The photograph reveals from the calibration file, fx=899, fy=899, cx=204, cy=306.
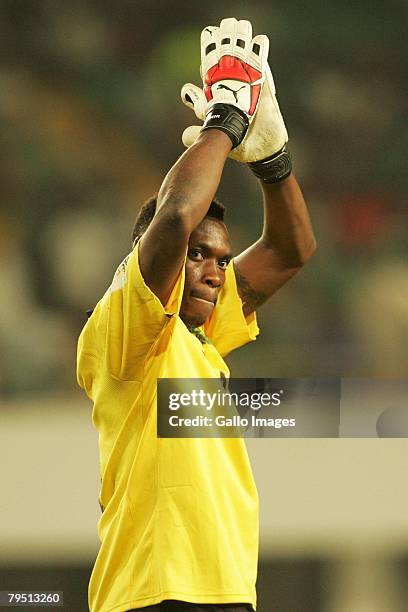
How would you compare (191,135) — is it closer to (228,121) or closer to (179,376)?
(228,121)

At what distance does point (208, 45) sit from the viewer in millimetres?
1104

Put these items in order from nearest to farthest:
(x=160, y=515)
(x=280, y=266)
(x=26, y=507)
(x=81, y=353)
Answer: (x=160, y=515) < (x=81, y=353) < (x=280, y=266) < (x=26, y=507)

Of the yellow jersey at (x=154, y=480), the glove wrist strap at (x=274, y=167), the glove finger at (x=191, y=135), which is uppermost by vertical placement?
the glove finger at (x=191, y=135)

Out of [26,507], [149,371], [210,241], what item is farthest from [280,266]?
[26,507]

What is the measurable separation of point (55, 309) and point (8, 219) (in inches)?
6.2

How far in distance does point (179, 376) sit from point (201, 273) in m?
0.13

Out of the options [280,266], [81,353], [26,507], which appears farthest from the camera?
[26,507]

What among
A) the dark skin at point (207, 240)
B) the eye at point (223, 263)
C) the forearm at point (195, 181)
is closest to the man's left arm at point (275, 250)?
the dark skin at point (207, 240)

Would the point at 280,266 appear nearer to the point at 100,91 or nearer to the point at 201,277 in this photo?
the point at 201,277

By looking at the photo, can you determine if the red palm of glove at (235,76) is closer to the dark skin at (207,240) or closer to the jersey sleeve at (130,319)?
the dark skin at (207,240)

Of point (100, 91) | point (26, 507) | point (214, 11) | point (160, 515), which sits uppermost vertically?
point (214, 11)

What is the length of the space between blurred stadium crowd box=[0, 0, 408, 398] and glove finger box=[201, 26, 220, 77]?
0.29 m

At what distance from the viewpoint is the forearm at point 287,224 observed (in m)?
1.20

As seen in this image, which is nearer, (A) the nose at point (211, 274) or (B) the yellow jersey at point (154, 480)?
(B) the yellow jersey at point (154, 480)
